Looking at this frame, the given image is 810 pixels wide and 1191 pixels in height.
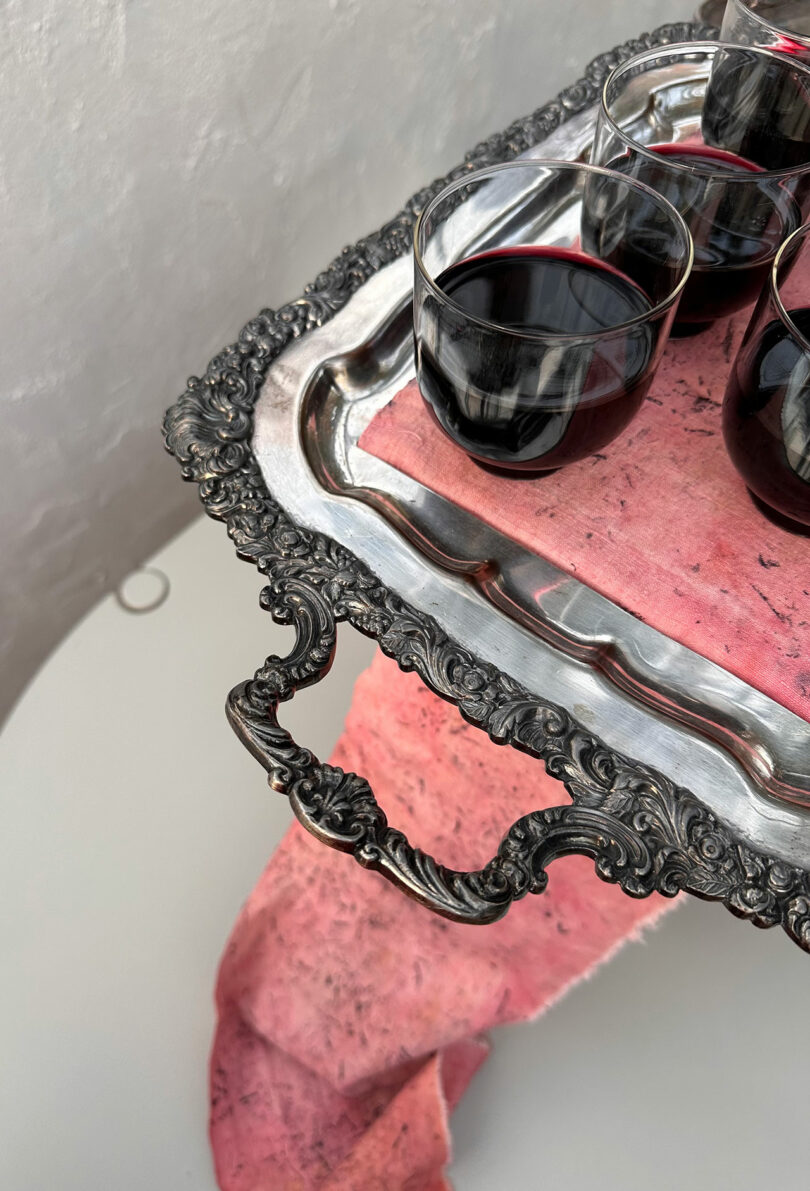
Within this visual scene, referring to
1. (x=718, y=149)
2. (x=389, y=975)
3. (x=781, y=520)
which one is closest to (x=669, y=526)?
(x=781, y=520)

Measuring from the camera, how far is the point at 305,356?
348 millimetres

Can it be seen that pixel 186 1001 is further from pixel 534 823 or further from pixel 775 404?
pixel 775 404

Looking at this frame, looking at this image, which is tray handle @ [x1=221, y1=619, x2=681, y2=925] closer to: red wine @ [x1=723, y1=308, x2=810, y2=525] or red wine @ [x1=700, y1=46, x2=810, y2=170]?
red wine @ [x1=723, y1=308, x2=810, y2=525]

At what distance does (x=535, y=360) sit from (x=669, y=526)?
8 cm

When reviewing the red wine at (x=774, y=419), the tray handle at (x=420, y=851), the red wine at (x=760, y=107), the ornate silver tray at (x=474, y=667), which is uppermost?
the red wine at (x=760, y=107)

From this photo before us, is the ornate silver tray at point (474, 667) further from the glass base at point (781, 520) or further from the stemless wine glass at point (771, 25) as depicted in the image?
the stemless wine glass at point (771, 25)

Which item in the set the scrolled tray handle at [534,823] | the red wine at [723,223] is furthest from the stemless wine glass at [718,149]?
the scrolled tray handle at [534,823]

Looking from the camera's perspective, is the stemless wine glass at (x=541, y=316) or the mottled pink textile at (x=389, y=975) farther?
the mottled pink textile at (x=389, y=975)

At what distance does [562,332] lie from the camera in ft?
0.97

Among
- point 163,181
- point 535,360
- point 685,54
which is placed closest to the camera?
point 535,360

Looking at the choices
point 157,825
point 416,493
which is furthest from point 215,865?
Answer: point 416,493

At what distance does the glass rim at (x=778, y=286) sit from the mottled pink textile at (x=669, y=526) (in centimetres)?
6

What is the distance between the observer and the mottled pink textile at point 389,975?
435 millimetres

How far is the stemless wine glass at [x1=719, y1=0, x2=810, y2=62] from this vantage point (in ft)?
1.25
